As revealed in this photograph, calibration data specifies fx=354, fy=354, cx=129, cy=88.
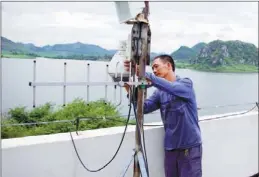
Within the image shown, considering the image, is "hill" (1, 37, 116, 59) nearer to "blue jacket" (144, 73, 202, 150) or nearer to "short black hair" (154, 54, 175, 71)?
"short black hair" (154, 54, 175, 71)

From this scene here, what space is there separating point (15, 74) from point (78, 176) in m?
0.76

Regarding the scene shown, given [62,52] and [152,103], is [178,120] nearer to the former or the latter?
[152,103]

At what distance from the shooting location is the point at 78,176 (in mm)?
2115

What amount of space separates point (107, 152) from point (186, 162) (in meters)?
0.50

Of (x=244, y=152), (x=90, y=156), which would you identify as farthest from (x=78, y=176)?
(x=244, y=152)

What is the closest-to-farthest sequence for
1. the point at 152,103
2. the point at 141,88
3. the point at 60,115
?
the point at 141,88 → the point at 152,103 → the point at 60,115

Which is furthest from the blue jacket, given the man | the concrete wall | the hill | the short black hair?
the hill

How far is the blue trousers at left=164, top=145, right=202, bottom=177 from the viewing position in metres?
2.23

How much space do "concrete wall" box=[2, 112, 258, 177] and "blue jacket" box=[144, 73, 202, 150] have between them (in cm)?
24

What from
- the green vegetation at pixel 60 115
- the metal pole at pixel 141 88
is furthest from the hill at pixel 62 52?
the green vegetation at pixel 60 115

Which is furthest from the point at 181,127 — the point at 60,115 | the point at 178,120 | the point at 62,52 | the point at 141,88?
the point at 60,115

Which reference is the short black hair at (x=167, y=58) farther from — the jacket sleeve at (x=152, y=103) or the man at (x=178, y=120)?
the jacket sleeve at (x=152, y=103)

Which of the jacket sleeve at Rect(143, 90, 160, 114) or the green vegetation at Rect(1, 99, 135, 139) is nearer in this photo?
the jacket sleeve at Rect(143, 90, 160, 114)

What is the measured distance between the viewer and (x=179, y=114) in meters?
2.21
